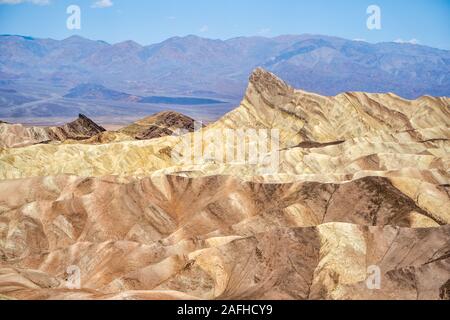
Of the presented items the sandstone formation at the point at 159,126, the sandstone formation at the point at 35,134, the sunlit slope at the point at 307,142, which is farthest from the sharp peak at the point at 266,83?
the sandstone formation at the point at 35,134

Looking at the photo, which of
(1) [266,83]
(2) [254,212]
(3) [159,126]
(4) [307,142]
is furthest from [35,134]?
(2) [254,212]

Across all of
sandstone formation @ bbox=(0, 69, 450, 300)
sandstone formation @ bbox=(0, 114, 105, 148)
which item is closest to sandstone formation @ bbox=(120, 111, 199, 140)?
sandstone formation @ bbox=(0, 114, 105, 148)

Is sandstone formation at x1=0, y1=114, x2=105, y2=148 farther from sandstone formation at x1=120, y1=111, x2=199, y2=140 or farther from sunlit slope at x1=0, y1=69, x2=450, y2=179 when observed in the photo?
sunlit slope at x1=0, y1=69, x2=450, y2=179

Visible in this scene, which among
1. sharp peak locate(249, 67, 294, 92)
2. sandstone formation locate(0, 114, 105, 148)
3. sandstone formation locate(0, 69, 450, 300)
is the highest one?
sharp peak locate(249, 67, 294, 92)

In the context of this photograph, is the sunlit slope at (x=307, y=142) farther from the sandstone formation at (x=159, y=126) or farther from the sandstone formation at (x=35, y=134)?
the sandstone formation at (x=159, y=126)

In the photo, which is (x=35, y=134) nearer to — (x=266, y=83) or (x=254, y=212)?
(x=266, y=83)

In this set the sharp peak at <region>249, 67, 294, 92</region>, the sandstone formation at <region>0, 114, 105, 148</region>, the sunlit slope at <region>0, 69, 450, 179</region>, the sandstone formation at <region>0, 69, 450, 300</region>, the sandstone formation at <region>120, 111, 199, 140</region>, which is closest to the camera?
the sandstone formation at <region>0, 69, 450, 300</region>

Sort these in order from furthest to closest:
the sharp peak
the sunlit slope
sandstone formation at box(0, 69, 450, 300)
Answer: the sharp peak
the sunlit slope
sandstone formation at box(0, 69, 450, 300)
